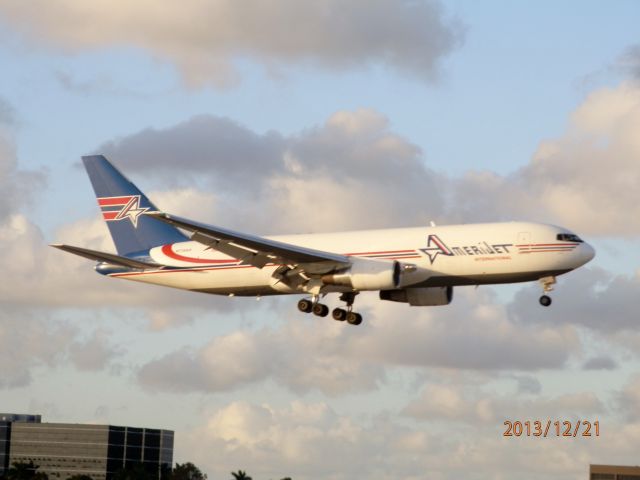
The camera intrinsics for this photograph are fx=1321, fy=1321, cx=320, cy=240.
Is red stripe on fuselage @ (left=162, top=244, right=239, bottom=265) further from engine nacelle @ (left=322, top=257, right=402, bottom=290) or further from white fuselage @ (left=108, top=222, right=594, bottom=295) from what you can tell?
engine nacelle @ (left=322, top=257, right=402, bottom=290)

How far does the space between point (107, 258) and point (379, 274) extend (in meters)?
17.4

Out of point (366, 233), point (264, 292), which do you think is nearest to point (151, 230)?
point (264, 292)

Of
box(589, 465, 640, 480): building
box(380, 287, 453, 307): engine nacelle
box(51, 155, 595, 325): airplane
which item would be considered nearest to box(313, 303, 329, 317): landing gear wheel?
box(51, 155, 595, 325): airplane

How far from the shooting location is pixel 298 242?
7856 centimetres

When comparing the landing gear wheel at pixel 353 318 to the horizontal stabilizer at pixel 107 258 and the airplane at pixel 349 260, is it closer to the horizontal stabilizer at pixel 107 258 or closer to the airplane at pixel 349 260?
the airplane at pixel 349 260

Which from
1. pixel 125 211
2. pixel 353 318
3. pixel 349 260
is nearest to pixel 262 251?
pixel 349 260

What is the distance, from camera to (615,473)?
177 meters

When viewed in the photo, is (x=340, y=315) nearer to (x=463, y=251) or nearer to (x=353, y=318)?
(x=353, y=318)

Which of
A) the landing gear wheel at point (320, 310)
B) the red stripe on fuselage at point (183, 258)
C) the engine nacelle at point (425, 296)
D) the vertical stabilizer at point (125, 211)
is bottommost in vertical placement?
the landing gear wheel at point (320, 310)

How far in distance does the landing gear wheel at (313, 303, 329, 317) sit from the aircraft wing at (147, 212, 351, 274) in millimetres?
3010

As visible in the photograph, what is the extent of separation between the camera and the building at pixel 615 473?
177 metres

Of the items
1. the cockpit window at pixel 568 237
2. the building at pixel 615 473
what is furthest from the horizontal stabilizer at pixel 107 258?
the building at pixel 615 473

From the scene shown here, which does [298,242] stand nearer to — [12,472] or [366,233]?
[366,233]

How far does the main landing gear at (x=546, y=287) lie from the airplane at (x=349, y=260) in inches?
2.2
